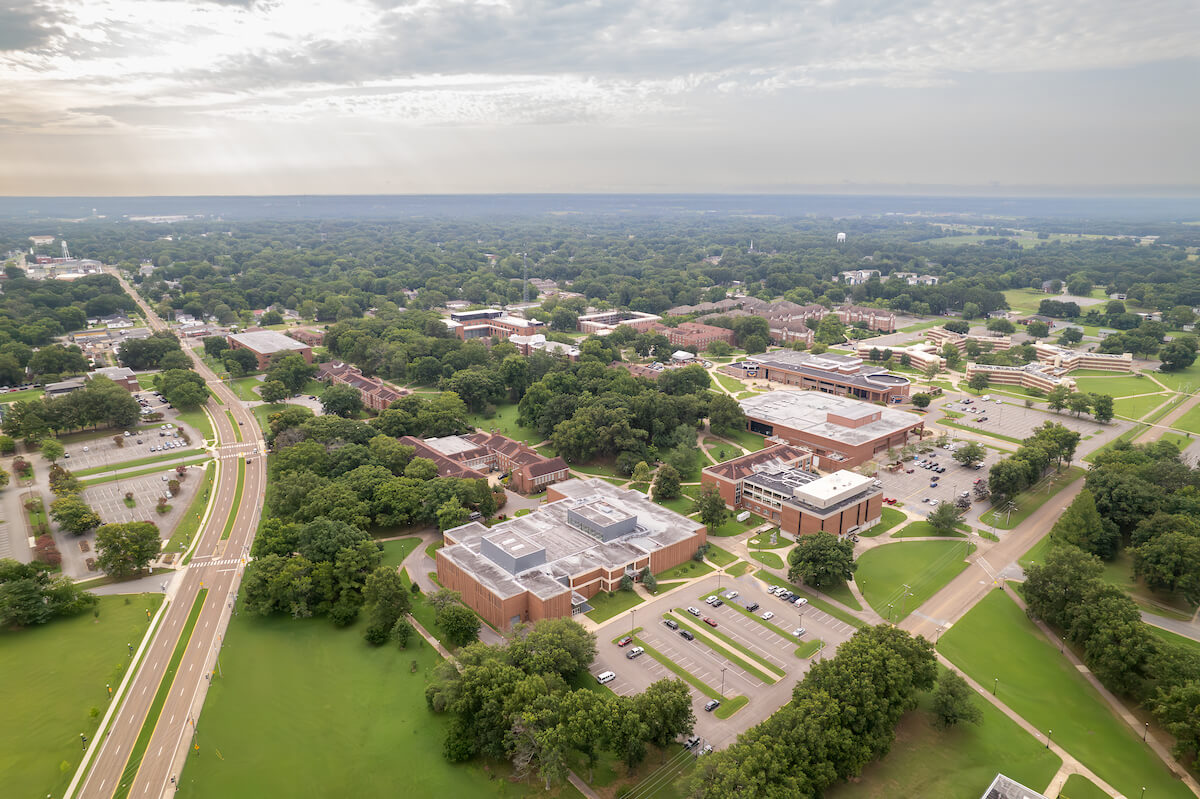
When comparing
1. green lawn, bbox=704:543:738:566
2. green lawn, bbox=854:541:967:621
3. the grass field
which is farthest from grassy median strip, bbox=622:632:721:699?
the grass field

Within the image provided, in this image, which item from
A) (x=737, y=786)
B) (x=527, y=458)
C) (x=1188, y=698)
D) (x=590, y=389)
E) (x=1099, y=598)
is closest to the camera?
(x=737, y=786)

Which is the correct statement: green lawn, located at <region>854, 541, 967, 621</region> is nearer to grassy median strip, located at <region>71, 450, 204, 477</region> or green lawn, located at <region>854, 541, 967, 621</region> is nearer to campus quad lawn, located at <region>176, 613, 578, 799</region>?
campus quad lawn, located at <region>176, 613, 578, 799</region>

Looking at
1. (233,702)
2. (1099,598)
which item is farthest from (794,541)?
(233,702)

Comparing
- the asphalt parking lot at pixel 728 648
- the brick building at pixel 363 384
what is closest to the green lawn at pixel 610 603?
the asphalt parking lot at pixel 728 648

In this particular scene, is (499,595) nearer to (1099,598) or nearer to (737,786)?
(737,786)

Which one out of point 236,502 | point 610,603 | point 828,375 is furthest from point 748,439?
point 236,502

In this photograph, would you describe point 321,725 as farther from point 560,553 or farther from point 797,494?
point 797,494

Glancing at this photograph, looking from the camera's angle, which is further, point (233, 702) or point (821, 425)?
point (821, 425)
